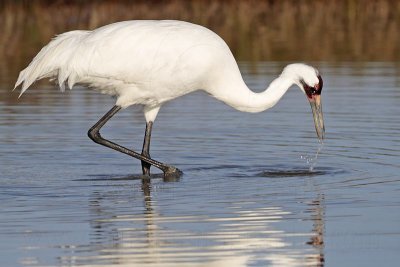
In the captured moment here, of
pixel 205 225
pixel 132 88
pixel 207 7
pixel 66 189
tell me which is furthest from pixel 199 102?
pixel 207 7

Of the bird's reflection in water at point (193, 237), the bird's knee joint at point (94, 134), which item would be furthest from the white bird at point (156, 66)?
the bird's reflection in water at point (193, 237)

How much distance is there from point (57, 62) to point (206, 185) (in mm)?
1793

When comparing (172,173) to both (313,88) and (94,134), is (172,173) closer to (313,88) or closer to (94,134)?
(94,134)

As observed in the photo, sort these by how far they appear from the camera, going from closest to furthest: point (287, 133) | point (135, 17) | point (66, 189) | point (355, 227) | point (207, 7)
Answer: point (355, 227), point (66, 189), point (287, 133), point (135, 17), point (207, 7)

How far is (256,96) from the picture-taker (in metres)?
12.1

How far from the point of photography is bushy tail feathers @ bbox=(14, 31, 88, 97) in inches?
466

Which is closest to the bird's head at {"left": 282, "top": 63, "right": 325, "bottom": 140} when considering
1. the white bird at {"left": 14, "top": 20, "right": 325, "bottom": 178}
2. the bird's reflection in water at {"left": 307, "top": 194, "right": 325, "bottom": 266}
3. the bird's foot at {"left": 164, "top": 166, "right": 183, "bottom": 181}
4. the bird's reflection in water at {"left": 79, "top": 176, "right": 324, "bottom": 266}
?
the white bird at {"left": 14, "top": 20, "right": 325, "bottom": 178}

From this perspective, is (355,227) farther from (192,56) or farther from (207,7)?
(207,7)

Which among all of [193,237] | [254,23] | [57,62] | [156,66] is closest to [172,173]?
[156,66]

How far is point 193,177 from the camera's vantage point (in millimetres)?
11633

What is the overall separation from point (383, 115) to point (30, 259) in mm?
7474

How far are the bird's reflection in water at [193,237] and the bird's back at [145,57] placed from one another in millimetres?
1768

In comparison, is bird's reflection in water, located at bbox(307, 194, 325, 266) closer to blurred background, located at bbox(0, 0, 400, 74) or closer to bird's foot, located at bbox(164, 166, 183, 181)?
bird's foot, located at bbox(164, 166, 183, 181)

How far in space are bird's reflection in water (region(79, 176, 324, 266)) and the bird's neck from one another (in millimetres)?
1842
